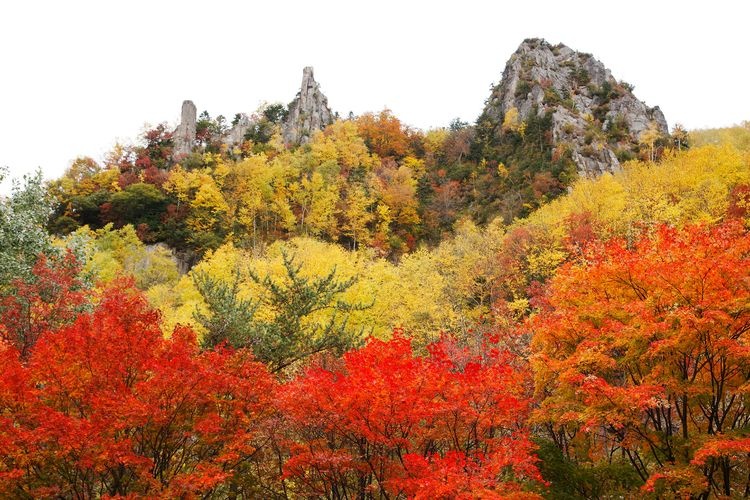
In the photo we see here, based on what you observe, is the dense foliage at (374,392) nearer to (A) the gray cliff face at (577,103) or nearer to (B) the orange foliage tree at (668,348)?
(B) the orange foliage tree at (668,348)

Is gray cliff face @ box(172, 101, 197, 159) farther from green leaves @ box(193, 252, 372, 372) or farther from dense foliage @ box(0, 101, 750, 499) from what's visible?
green leaves @ box(193, 252, 372, 372)

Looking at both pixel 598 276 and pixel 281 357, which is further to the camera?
pixel 281 357

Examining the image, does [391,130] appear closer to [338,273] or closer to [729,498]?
[338,273]

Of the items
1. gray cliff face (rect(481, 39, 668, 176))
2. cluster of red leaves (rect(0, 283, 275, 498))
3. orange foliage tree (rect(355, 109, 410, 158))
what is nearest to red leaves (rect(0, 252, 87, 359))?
cluster of red leaves (rect(0, 283, 275, 498))

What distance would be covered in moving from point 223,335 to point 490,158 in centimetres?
4394

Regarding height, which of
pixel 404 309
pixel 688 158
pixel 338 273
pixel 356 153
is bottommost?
pixel 404 309

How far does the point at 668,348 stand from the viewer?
838cm

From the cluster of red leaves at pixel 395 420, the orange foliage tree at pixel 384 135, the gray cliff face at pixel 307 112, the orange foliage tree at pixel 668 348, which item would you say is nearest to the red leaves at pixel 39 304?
the cluster of red leaves at pixel 395 420

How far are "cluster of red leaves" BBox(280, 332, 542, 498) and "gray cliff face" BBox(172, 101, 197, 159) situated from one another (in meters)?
46.9

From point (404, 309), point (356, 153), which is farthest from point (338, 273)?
point (356, 153)

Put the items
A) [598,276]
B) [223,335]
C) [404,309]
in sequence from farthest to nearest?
[404,309], [223,335], [598,276]

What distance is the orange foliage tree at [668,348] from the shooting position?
309 inches

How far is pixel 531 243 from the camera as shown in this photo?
94.0ft

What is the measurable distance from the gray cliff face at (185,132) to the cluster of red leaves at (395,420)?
46937 millimetres
